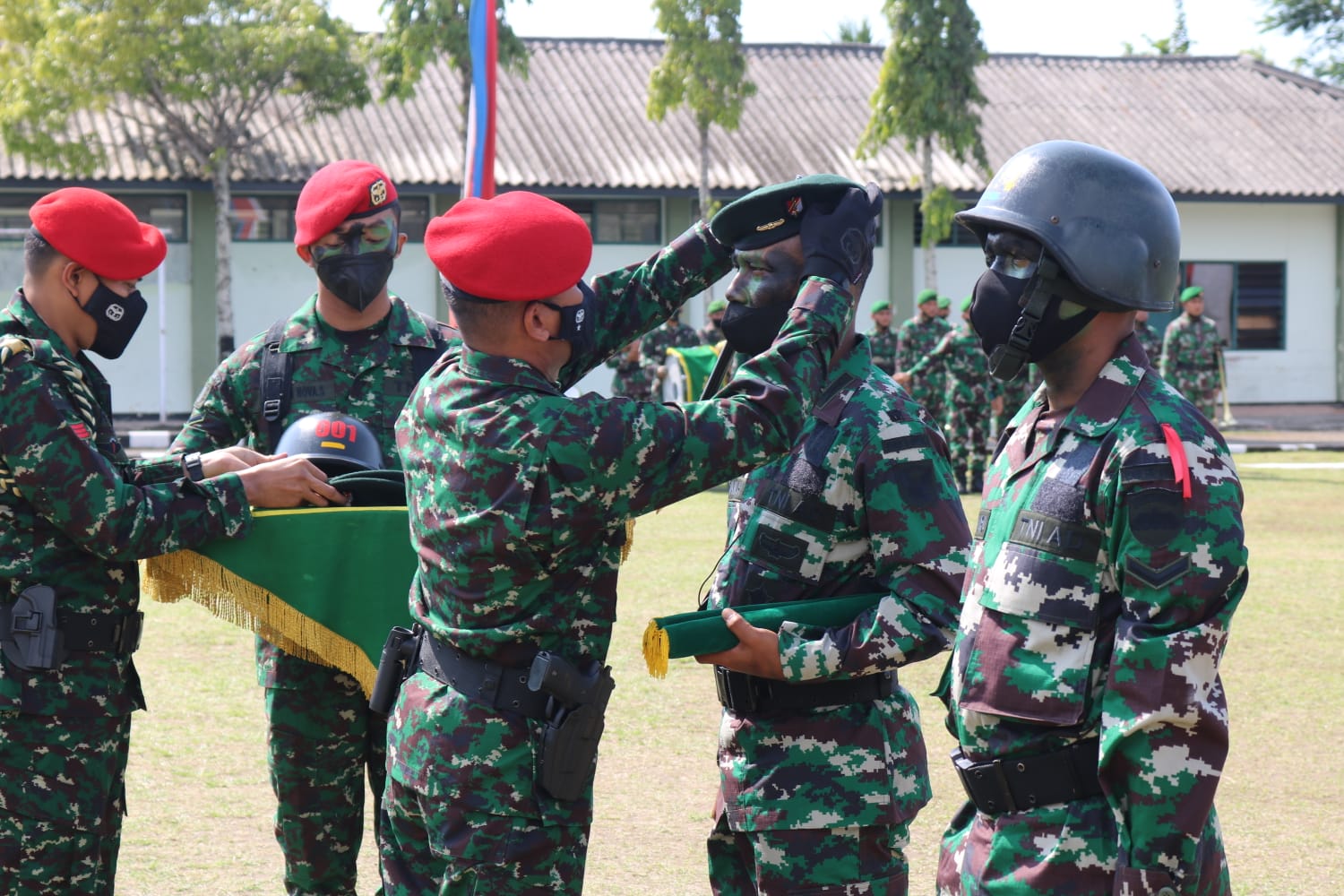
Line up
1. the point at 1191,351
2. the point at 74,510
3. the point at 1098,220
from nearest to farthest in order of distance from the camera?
1. the point at 1098,220
2. the point at 74,510
3. the point at 1191,351

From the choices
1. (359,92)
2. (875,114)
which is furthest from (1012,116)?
(359,92)

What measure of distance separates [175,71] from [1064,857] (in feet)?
78.9

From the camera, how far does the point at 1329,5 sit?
3853cm

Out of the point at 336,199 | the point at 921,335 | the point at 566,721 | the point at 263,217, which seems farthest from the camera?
the point at 263,217

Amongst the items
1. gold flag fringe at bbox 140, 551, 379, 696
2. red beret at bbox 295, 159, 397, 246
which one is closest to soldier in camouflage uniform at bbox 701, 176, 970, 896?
gold flag fringe at bbox 140, 551, 379, 696

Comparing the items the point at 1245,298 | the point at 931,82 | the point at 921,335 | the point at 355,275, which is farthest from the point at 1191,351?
the point at 355,275

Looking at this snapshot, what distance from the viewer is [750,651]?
3412 mm

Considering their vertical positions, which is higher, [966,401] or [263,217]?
[263,217]

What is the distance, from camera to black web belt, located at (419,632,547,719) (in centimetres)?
330

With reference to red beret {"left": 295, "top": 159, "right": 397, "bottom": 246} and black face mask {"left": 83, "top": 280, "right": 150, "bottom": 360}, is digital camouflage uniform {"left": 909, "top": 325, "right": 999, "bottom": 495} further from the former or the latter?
black face mask {"left": 83, "top": 280, "right": 150, "bottom": 360}

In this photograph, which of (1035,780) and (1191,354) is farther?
(1191,354)

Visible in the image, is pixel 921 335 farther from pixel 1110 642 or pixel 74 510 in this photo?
pixel 1110 642

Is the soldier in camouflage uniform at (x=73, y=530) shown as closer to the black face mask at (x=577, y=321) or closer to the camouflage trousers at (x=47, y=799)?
the camouflage trousers at (x=47, y=799)

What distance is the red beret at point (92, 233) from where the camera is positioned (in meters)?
4.30
